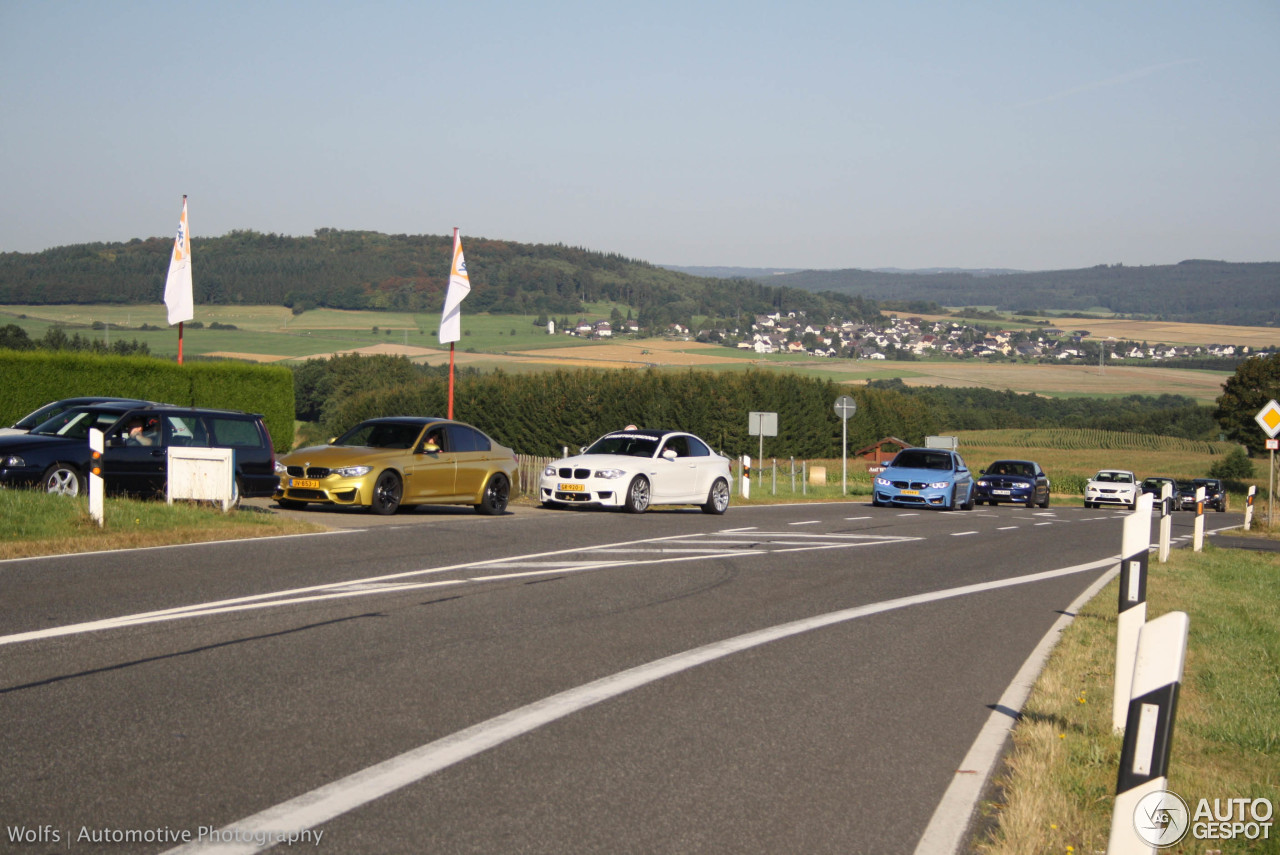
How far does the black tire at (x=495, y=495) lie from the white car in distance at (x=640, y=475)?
1.19 metres

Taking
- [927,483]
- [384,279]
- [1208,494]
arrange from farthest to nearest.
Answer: [384,279]
[1208,494]
[927,483]

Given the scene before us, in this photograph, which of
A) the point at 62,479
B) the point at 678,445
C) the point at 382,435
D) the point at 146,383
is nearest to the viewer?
the point at 62,479

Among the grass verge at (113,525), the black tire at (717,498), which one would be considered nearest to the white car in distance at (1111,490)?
→ the black tire at (717,498)

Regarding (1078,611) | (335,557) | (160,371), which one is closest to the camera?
(1078,611)

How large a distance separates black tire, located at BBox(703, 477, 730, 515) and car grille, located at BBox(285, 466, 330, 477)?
784 cm

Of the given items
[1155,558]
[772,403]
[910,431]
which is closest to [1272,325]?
[910,431]

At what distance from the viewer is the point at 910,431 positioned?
297 feet

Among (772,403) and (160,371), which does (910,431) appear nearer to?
(772,403)

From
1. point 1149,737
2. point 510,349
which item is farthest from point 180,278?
point 510,349

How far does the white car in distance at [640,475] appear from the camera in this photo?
20.9 metres

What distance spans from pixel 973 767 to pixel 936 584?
292 inches

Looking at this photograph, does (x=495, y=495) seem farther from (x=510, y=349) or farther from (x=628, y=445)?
(x=510, y=349)

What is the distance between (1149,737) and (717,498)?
1963cm

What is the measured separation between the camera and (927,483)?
2895 centimetres
